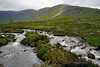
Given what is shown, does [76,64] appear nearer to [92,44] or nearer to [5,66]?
[5,66]

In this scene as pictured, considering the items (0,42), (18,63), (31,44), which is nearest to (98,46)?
(31,44)

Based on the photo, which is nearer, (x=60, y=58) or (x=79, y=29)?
(x=60, y=58)

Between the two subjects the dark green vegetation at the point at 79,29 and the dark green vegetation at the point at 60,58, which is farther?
the dark green vegetation at the point at 79,29

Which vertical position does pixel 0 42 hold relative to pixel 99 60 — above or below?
above

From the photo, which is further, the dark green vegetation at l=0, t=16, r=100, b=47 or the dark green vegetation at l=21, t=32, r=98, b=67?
the dark green vegetation at l=0, t=16, r=100, b=47

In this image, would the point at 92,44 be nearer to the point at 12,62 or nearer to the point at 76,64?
the point at 76,64

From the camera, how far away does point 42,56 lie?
1928 centimetres

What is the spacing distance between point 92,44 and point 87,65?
55.3 feet

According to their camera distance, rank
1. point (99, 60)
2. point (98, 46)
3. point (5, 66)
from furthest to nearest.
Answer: point (98, 46) → point (99, 60) → point (5, 66)

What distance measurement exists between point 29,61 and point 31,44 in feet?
35.1

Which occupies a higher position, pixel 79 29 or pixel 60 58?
pixel 60 58

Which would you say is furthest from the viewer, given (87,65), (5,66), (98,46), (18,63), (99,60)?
(98,46)

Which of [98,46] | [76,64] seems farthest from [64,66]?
[98,46]

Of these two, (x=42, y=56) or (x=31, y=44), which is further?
(x=31, y=44)
